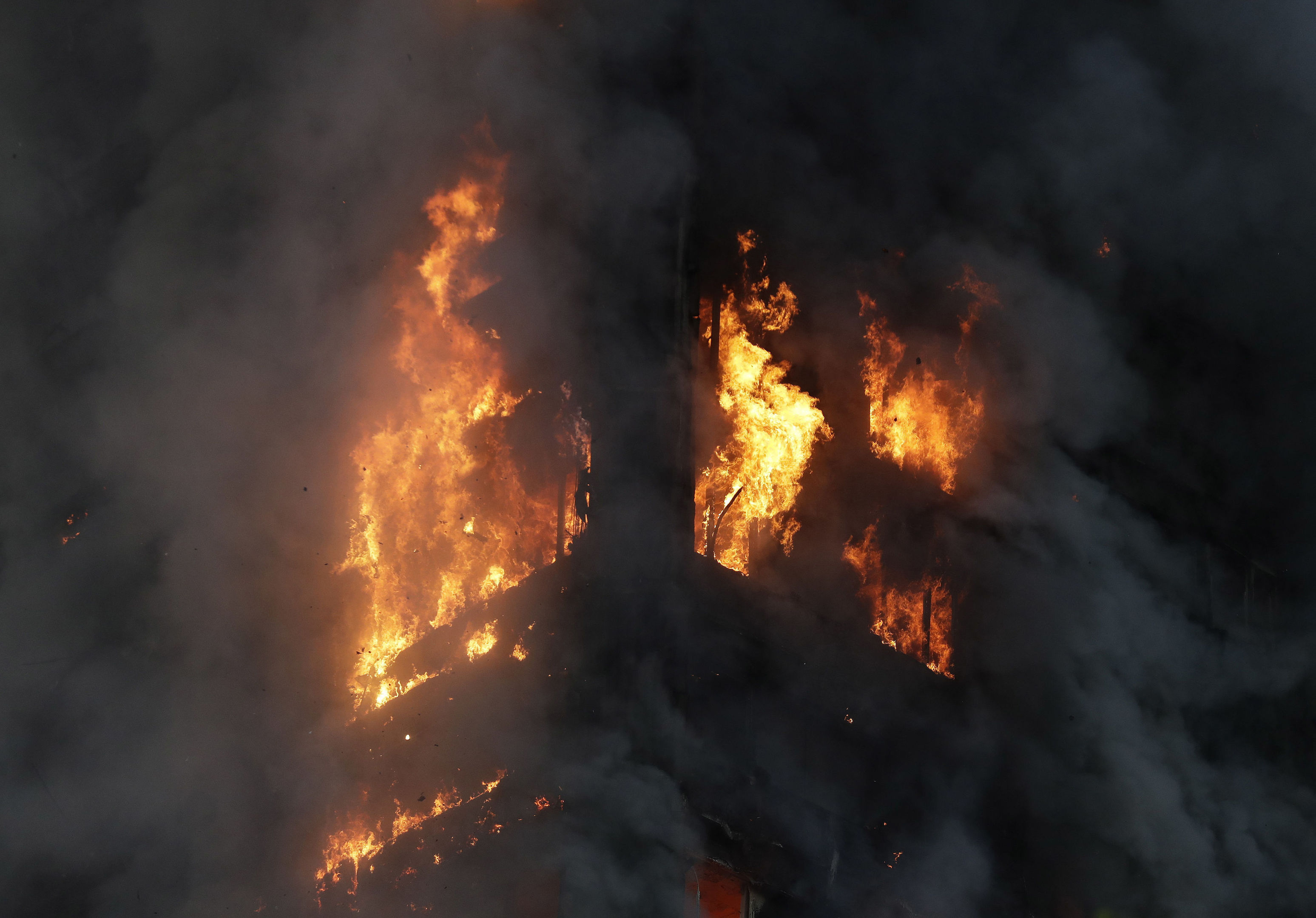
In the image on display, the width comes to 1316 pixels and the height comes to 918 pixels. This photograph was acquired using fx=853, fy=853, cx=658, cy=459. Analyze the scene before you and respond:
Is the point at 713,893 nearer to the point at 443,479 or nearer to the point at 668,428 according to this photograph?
Answer: the point at 668,428

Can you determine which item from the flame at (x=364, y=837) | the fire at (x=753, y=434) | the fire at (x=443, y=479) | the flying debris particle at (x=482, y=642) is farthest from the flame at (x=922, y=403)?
the flame at (x=364, y=837)

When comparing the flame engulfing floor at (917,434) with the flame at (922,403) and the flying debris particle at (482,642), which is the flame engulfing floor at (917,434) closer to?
the flame at (922,403)

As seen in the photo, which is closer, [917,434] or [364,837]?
[364,837]

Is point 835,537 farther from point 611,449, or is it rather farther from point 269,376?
point 269,376

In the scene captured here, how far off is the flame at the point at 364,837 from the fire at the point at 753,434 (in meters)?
1.68

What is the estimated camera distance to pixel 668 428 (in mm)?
4180

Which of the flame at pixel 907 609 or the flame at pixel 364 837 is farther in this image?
the flame at pixel 907 609

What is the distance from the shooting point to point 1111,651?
3.49 meters

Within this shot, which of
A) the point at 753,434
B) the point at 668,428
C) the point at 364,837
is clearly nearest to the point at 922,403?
the point at 753,434

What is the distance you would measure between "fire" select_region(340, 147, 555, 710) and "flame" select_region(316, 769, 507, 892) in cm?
48

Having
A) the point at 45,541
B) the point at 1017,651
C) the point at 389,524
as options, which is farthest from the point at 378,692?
the point at 1017,651

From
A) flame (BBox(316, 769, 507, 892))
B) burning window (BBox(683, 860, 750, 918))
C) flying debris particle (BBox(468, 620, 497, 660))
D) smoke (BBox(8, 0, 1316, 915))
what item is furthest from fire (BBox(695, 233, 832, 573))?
flame (BBox(316, 769, 507, 892))

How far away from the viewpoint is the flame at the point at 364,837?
3.39 metres

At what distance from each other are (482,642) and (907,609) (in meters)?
1.92
